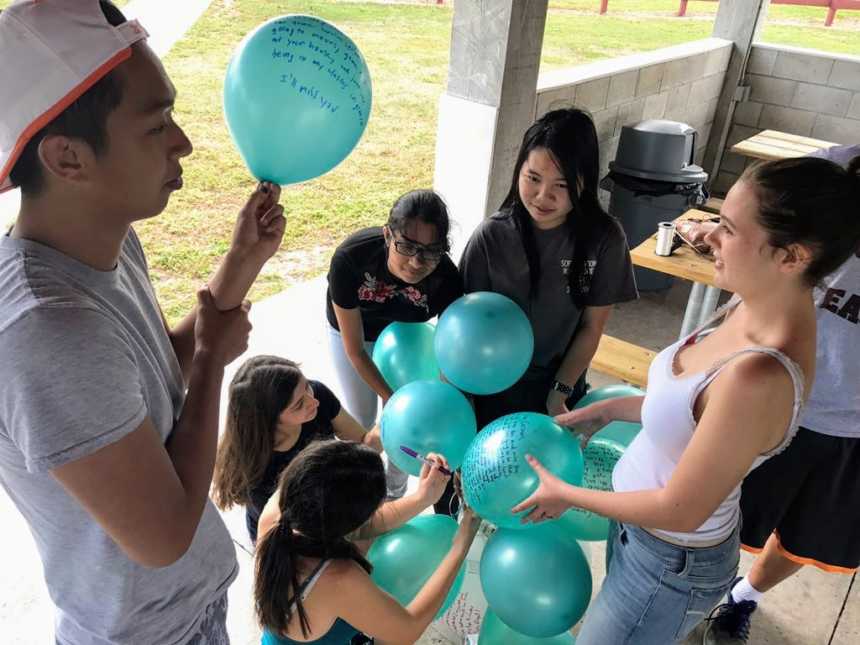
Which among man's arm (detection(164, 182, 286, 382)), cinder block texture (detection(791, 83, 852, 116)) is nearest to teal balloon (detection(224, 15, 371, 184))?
man's arm (detection(164, 182, 286, 382))

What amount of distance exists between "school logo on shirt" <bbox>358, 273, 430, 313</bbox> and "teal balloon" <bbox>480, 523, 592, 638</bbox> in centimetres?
81

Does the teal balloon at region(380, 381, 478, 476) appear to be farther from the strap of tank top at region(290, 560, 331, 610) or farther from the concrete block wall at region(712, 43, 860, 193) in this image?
the concrete block wall at region(712, 43, 860, 193)

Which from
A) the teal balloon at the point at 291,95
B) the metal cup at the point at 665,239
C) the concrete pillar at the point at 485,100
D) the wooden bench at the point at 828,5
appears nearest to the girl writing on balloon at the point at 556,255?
the teal balloon at the point at 291,95

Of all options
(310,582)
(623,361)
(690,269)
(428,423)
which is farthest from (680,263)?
(310,582)

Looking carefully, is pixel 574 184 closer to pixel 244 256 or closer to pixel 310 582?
pixel 244 256

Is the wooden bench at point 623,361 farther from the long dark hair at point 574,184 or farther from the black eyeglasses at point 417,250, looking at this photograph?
the black eyeglasses at point 417,250

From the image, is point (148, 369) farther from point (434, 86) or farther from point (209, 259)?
point (434, 86)

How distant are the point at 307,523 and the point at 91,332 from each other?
2.36 feet

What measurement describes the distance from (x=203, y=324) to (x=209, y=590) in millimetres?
498

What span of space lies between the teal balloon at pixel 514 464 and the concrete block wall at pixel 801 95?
5.59 metres

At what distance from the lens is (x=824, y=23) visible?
48.1 feet

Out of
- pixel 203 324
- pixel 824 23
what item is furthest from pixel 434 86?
pixel 824 23

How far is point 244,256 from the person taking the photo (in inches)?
46.6

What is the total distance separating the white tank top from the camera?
1135 millimetres
